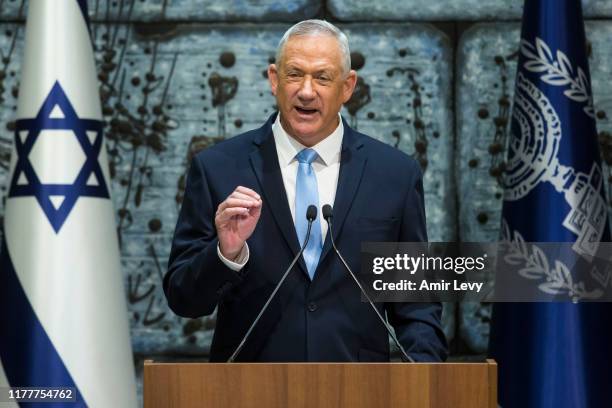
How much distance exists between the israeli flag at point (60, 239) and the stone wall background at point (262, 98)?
741mm

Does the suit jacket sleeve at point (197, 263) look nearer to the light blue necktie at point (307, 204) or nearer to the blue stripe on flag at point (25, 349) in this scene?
the light blue necktie at point (307, 204)

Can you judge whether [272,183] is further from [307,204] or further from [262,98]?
[262,98]

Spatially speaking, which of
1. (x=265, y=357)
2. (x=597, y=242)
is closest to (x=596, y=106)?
(x=597, y=242)

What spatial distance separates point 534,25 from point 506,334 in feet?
3.75

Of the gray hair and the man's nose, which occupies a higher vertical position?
the gray hair

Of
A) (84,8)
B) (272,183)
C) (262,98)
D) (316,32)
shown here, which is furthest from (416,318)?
(262,98)

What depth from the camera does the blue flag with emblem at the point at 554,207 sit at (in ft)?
11.9

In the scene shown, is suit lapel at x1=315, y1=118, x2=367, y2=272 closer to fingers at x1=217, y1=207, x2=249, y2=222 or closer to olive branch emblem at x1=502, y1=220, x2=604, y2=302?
fingers at x1=217, y1=207, x2=249, y2=222

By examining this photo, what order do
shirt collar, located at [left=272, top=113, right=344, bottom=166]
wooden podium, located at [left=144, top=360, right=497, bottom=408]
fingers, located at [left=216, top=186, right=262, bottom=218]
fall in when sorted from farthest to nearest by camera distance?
1. shirt collar, located at [left=272, top=113, right=344, bottom=166]
2. fingers, located at [left=216, top=186, right=262, bottom=218]
3. wooden podium, located at [left=144, top=360, right=497, bottom=408]

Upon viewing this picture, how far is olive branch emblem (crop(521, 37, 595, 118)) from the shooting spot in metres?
3.75

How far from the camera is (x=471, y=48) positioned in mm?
4395

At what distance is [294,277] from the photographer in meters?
2.69

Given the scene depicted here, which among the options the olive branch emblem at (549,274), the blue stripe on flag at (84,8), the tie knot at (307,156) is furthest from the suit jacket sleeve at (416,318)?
the blue stripe on flag at (84,8)

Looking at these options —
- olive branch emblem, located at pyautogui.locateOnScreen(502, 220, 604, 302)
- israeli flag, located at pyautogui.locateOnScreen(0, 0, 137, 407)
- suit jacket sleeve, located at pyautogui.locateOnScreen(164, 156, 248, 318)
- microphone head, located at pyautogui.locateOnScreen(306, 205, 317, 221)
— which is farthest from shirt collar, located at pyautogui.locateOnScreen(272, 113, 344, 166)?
olive branch emblem, located at pyautogui.locateOnScreen(502, 220, 604, 302)
